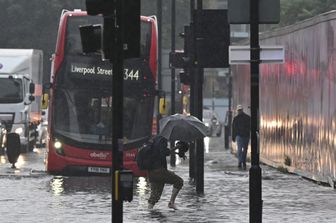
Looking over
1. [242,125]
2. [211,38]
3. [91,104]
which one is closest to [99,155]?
[91,104]

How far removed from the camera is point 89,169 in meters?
25.5

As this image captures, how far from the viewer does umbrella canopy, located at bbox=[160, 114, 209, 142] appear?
1844 cm

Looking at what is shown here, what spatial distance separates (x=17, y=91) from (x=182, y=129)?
23070 millimetres

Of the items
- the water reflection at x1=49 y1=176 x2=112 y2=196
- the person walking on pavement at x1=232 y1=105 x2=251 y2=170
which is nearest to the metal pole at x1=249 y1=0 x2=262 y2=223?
the water reflection at x1=49 y1=176 x2=112 y2=196

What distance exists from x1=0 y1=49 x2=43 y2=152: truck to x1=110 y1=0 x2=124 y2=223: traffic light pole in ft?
90.2

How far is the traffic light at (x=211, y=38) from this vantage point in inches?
808

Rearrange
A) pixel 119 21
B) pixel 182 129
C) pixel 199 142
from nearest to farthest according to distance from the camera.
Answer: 1. pixel 119 21
2. pixel 182 129
3. pixel 199 142

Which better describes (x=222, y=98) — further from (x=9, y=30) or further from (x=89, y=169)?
(x=89, y=169)

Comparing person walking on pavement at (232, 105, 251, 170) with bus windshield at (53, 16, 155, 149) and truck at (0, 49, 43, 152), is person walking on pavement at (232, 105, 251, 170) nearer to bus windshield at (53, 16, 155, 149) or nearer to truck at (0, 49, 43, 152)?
bus windshield at (53, 16, 155, 149)

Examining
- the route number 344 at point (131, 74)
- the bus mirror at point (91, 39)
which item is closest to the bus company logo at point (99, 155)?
the route number 344 at point (131, 74)

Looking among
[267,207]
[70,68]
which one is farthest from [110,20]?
[70,68]

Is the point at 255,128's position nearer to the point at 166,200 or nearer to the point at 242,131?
the point at 166,200

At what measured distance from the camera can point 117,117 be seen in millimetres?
11914

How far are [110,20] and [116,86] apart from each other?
2.53 feet
